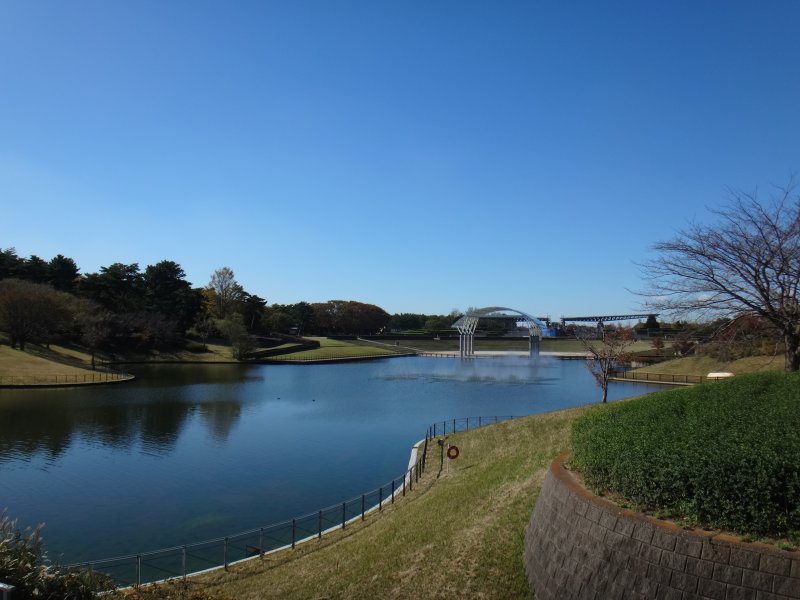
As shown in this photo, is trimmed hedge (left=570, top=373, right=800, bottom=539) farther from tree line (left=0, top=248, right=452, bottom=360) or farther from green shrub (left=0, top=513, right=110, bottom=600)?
tree line (left=0, top=248, right=452, bottom=360)

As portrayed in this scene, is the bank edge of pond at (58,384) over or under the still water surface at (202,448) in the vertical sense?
over

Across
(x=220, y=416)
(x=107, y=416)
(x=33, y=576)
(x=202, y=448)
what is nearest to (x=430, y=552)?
(x=33, y=576)

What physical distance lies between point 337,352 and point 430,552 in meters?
88.9

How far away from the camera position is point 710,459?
22.3 ft

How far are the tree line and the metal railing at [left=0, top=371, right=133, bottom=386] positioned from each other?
44.6ft

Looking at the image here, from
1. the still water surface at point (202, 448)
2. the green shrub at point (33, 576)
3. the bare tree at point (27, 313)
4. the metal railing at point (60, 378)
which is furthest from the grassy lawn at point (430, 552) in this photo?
the bare tree at point (27, 313)

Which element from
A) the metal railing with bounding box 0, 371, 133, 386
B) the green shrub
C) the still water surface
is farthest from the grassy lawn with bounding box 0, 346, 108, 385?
the green shrub

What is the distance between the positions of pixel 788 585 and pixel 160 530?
16637mm

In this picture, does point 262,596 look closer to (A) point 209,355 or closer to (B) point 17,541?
(B) point 17,541

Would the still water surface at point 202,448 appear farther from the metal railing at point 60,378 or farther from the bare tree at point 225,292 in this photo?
the bare tree at point 225,292

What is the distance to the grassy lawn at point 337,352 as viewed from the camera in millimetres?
90875

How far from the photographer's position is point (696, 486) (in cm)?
676

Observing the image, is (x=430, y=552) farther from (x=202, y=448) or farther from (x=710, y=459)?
(x=202, y=448)

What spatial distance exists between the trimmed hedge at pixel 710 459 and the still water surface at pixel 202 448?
12.8 meters
